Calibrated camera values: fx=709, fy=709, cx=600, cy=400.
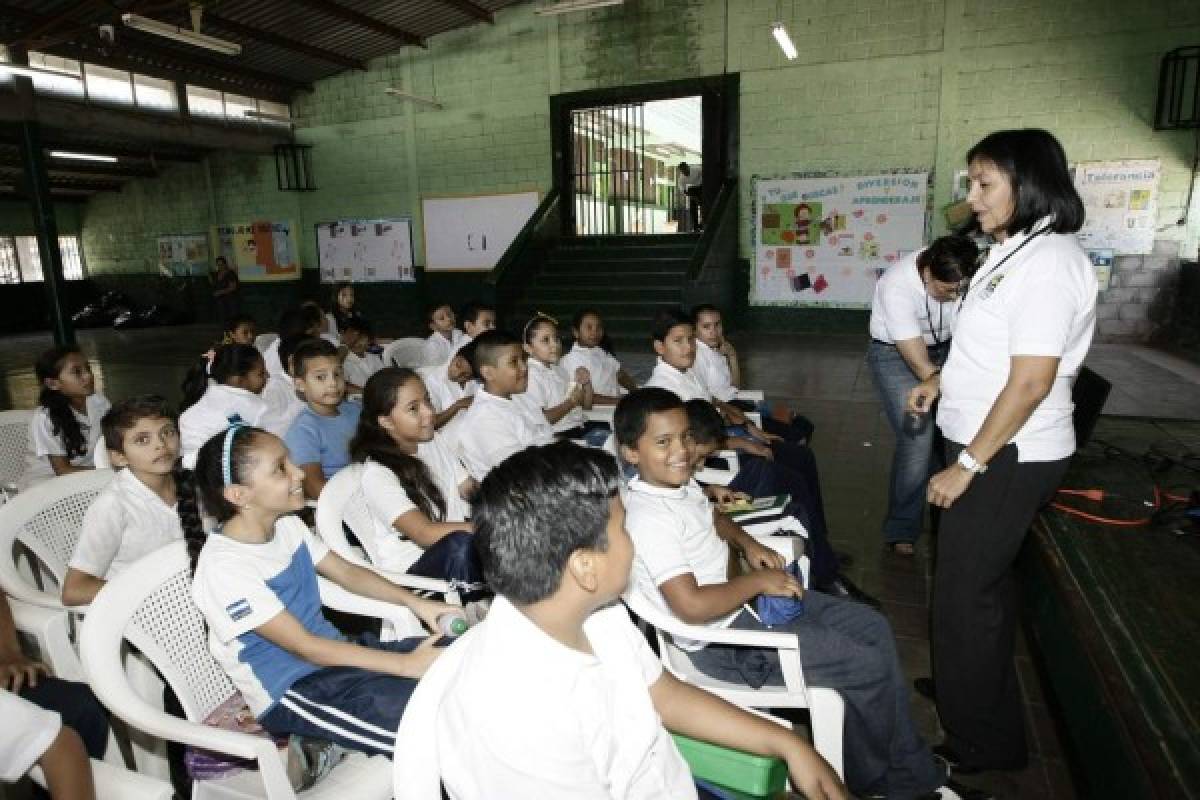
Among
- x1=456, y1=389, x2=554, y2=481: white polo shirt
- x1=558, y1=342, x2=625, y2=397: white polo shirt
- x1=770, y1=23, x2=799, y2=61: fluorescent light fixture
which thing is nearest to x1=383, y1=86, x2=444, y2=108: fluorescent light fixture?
x1=770, y1=23, x2=799, y2=61: fluorescent light fixture

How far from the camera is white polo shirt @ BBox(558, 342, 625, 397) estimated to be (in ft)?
13.8

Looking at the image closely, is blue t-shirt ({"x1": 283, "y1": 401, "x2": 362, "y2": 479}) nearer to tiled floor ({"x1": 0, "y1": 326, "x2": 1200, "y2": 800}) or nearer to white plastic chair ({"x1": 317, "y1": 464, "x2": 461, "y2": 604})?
white plastic chair ({"x1": 317, "y1": 464, "x2": 461, "y2": 604})

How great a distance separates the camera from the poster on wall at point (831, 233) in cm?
844

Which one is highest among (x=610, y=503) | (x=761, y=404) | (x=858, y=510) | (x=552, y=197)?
(x=552, y=197)

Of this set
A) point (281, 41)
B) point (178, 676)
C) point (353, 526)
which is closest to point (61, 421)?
point (353, 526)

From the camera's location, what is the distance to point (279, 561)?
1588 millimetres

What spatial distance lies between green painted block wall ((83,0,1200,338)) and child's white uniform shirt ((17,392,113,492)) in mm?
7747

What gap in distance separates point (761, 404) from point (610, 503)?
3.05 meters

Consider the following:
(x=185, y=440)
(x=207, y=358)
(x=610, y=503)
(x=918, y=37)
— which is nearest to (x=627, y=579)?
(x=610, y=503)

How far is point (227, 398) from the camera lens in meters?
3.05

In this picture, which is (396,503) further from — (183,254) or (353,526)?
(183,254)

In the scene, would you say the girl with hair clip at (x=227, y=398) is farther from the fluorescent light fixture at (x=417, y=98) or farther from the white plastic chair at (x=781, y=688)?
the fluorescent light fixture at (x=417, y=98)

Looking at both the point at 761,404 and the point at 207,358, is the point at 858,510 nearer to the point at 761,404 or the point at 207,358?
the point at 761,404

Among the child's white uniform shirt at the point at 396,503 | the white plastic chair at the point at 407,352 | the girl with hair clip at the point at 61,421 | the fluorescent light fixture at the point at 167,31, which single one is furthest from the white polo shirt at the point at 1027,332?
the fluorescent light fixture at the point at 167,31
